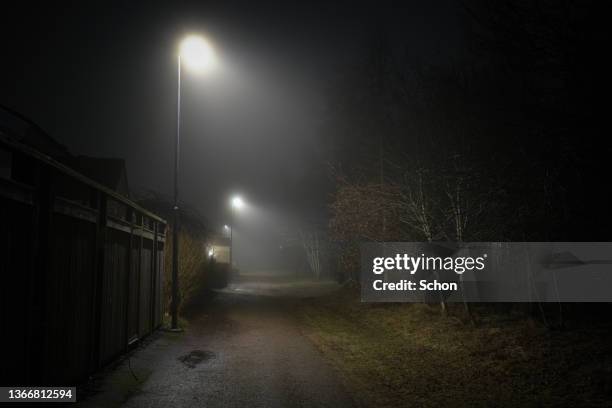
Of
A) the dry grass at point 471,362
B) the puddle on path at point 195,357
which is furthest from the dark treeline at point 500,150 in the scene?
the puddle on path at point 195,357

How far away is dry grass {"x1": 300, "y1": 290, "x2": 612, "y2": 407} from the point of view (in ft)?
23.8

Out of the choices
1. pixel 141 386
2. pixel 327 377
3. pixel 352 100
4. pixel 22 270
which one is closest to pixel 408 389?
pixel 327 377

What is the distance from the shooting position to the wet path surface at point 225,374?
7.12m

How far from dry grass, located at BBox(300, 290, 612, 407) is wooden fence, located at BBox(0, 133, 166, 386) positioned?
15.3 feet

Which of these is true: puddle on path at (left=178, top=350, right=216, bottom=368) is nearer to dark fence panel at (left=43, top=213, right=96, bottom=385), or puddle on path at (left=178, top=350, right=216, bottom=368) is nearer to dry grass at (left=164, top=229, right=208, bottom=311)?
dark fence panel at (left=43, top=213, right=96, bottom=385)

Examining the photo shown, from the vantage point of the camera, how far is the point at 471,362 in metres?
9.66

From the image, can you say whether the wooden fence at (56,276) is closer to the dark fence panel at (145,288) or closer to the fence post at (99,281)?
the fence post at (99,281)

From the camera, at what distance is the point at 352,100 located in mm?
22625

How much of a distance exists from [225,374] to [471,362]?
17.2ft

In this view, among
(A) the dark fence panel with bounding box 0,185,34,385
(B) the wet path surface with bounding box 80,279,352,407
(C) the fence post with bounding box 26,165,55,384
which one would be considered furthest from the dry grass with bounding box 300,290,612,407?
(A) the dark fence panel with bounding box 0,185,34,385

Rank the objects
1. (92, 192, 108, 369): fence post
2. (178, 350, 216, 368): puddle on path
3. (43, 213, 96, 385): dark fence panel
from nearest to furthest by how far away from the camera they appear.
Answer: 1. (43, 213, 96, 385): dark fence panel
2. (92, 192, 108, 369): fence post
3. (178, 350, 216, 368): puddle on path

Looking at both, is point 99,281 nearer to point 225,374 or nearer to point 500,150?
point 225,374

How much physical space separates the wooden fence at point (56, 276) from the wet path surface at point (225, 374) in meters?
0.73

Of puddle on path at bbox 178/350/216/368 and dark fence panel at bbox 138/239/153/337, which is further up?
dark fence panel at bbox 138/239/153/337
